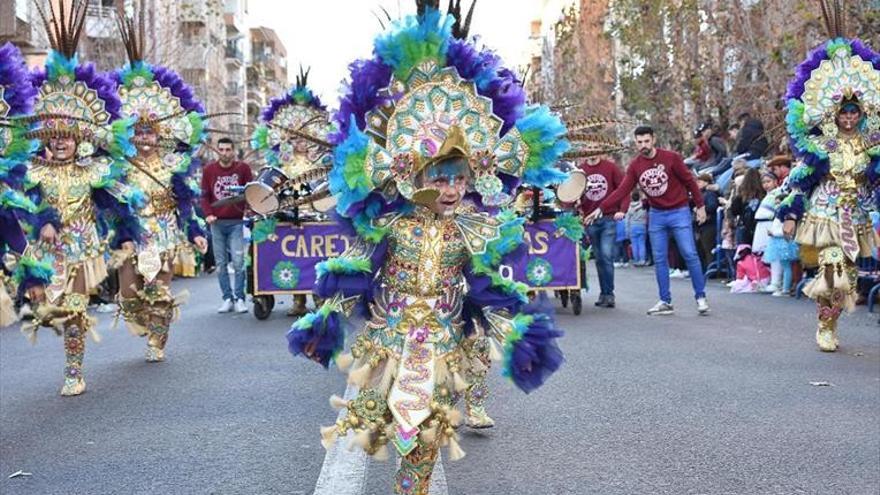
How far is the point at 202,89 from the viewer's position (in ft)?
147

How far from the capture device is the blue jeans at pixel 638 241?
2491cm

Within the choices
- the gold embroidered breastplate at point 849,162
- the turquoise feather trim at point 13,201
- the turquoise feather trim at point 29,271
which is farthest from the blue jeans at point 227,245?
the gold embroidered breastplate at point 849,162

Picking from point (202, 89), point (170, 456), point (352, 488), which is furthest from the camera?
point (202, 89)

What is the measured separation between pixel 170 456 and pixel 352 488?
1.31m

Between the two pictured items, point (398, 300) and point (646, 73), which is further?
point (646, 73)

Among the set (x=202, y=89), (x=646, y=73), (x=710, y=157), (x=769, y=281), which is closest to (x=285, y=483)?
(x=769, y=281)

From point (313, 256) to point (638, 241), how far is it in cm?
1278

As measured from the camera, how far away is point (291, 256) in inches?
548

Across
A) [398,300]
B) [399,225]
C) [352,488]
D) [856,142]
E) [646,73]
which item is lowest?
[352,488]

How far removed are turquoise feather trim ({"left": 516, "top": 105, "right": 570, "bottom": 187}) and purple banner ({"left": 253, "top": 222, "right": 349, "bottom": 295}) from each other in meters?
8.33

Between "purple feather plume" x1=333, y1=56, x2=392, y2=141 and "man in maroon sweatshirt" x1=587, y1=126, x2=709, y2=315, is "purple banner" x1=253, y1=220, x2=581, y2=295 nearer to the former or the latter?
"man in maroon sweatshirt" x1=587, y1=126, x2=709, y2=315

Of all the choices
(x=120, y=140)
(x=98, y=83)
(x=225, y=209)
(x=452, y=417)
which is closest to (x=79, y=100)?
(x=98, y=83)

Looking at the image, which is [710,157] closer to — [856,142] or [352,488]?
[856,142]

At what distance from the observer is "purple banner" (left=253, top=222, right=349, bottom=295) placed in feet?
45.4
